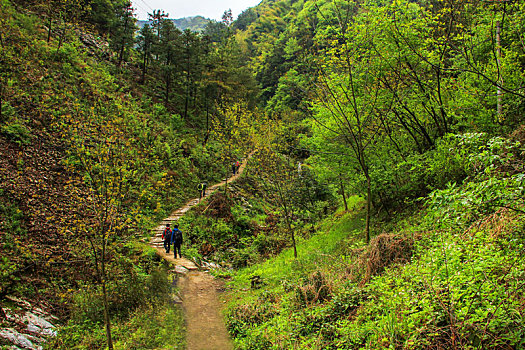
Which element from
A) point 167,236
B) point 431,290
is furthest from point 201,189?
point 431,290

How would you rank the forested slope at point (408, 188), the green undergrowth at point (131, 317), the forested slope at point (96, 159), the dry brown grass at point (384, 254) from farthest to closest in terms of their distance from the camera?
the forested slope at point (96, 159)
the green undergrowth at point (131, 317)
the dry brown grass at point (384, 254)
the forested slope at point (408, 188)

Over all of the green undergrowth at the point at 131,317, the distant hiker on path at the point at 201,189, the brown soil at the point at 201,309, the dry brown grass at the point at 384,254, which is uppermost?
the dry brown grass at the point at 384,254

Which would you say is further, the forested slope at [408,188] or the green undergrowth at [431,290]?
the forested slope at [408,188]

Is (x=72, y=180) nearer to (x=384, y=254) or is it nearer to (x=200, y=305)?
(x=200, y=305)

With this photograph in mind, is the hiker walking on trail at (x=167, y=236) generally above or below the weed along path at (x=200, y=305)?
above

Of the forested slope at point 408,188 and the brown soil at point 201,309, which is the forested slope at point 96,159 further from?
the forested slope at point 408,188

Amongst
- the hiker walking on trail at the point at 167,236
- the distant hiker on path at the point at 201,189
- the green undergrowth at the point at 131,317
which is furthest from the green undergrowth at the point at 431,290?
the distant hiker on path at the point at 201,189

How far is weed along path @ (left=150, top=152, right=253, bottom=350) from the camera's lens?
21.9 ft

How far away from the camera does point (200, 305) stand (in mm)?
8750

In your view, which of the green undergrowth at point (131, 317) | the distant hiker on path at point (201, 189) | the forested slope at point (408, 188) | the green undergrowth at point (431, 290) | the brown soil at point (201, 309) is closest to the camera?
the green undergrowth at point (431, 290)

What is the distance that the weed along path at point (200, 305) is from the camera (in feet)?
21.9

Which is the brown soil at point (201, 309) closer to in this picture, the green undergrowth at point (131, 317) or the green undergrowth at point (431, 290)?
the green undergrowth at point (131, 317)

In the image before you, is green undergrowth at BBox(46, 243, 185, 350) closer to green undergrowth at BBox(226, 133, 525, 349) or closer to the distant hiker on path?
green undergrowth at BBox(226, 133, 525, 349)

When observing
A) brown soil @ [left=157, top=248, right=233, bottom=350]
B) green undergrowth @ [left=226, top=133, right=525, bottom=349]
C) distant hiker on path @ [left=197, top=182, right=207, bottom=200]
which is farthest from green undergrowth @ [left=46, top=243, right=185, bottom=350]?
distant hiker on path @ [left=197, top=182, right=207, bottom=200]
